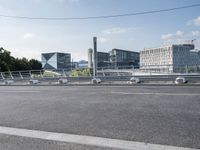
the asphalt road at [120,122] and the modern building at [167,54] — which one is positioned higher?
the modern building at [167,54]

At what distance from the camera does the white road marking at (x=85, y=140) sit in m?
4.32

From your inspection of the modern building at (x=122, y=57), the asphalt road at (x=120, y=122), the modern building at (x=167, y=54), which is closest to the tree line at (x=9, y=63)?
the modern building at (x=122, y=57)

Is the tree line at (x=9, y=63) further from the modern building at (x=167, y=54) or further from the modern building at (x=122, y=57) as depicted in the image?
the modern building at (x=167, y=54)

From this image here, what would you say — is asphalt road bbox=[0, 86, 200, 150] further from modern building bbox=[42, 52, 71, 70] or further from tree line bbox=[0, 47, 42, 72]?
modern building bbox=[42, 52, 71, 70]

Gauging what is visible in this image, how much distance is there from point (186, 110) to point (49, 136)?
3.90 metres

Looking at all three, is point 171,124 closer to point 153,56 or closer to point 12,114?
point 12,114

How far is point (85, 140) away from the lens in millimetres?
4793

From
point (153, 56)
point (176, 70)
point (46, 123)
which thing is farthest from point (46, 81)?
point (153, 56)

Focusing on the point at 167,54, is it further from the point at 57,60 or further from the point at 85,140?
the point at 85,140

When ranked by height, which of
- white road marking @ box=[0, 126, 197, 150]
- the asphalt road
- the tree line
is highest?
the tree line

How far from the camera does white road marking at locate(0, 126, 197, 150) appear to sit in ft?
14.2

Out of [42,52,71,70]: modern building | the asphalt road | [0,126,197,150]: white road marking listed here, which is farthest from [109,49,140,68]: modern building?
[0,126,197,150]: white road marking

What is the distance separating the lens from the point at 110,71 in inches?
1088

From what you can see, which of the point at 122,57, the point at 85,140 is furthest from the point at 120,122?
the point at 122,57
